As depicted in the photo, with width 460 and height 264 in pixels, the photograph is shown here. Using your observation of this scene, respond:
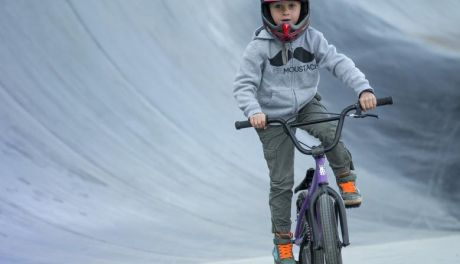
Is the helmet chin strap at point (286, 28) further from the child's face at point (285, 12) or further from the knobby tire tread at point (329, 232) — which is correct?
the knobby tire tread at point (329, 232)

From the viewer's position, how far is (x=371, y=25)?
10000mm

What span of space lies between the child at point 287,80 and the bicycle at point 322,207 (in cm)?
16

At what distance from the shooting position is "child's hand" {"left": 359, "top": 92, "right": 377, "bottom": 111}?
12.9ft

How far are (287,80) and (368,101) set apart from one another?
473 mm

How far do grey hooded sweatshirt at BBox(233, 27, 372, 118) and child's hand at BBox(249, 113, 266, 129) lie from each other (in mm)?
245

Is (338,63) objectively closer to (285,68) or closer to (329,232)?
(285,68)

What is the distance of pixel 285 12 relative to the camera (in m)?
4.12

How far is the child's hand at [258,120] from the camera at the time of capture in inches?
155

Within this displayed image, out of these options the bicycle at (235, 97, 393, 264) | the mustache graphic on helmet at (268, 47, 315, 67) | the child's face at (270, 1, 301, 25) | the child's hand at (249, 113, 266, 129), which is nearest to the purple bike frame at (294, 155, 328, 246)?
the bicycle at (235, 97, 393, 264)

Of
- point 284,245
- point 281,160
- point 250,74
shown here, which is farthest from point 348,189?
point 250,74

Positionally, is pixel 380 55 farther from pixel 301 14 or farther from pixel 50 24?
pixel 301 14

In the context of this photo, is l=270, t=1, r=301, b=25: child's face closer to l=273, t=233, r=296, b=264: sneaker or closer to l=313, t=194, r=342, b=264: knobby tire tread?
l=313, t=194, r=342, b=264: knobby tire tread

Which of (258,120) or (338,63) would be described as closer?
(258,120)

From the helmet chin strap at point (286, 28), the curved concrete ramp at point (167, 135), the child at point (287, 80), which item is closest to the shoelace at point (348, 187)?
the child at point (287, 80)
